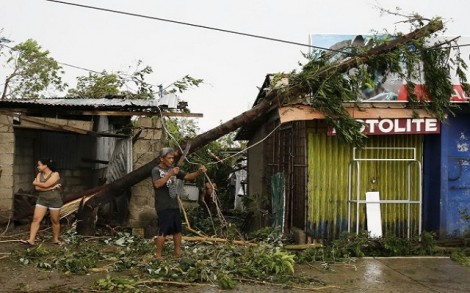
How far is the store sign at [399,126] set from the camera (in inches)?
348

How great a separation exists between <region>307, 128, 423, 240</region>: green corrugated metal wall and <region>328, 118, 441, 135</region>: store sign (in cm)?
39

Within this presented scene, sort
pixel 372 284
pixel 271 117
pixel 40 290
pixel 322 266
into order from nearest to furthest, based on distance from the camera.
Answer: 1. pixel 40 290
2. pixel 372 284
3. pixel 322 266
4. pixel 271 117

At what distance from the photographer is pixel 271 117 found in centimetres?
1196

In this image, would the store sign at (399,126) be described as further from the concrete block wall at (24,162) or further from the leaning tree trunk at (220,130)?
the concrete block wall at (24,162)

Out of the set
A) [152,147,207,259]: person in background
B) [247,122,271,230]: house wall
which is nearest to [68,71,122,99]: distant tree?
[247,122,271,230]: house wall

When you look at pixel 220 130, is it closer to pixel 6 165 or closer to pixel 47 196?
pixel 47 196

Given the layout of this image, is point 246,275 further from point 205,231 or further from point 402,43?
point 402,43

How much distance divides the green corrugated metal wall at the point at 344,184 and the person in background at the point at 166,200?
2.61 metres

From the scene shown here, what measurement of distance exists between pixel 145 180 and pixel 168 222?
2.79 m

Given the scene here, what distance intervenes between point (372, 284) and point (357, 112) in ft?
10.6

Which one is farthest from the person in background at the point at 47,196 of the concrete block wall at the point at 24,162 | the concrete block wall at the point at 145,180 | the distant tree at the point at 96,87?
the distant tree at the point at 96,87

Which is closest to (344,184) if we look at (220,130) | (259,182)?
(220,130)

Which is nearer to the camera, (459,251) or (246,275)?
(246,275)

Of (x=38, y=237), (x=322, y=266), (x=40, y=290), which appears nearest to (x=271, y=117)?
(x=322, y=266)
